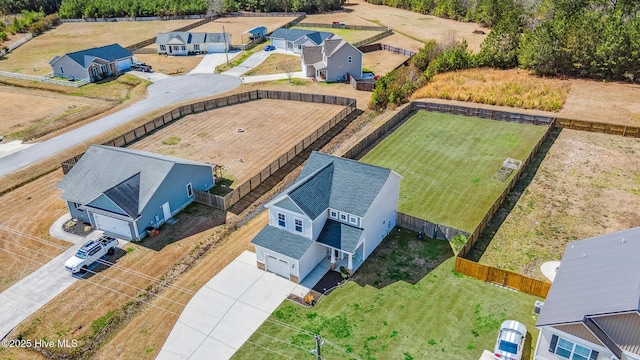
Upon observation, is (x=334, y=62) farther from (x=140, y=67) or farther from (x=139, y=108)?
(x=140, y=67)

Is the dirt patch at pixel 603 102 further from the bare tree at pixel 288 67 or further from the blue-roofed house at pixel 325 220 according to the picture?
the bare tree at pixel 288 67

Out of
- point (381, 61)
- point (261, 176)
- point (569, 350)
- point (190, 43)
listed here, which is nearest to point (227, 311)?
point (261, 176)

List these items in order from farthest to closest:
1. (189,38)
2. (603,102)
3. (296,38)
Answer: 1. (189,38)
2. (296,38)
3. (603,102)

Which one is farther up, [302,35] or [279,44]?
[302,35]

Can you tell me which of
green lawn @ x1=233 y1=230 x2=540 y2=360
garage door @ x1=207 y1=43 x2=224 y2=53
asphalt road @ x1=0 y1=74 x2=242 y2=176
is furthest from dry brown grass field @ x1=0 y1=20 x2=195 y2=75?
green lawn @ x1=233 y1=230 x2=540 y2=360

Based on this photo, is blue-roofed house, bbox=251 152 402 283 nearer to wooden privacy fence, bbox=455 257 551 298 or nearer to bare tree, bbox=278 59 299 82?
wooden privacy fence, bbox=455 257 551 298

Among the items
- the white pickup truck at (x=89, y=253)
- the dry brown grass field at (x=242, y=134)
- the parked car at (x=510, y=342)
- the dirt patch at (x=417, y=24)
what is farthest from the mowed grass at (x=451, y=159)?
the dirt patch at (x=417, y=24)
